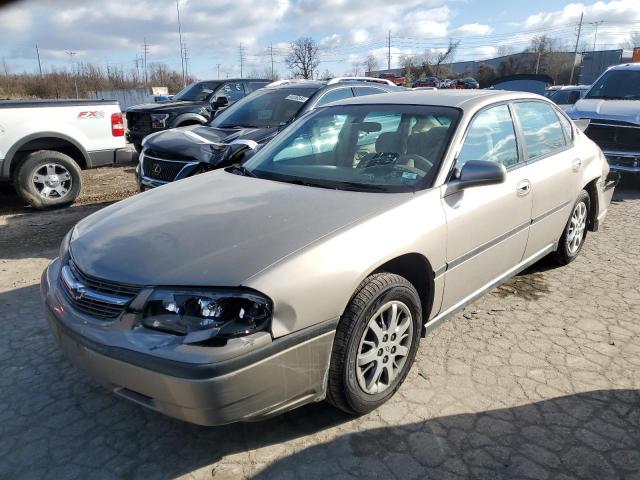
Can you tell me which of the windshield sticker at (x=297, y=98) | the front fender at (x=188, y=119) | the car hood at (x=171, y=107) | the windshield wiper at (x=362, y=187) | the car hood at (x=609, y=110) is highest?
the windshield sticker at (x=297, y=98)

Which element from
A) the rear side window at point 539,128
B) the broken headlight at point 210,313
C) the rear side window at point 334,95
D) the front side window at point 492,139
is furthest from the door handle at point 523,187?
the rear side window at point 334,95

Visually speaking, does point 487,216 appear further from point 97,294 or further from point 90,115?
point 90,115

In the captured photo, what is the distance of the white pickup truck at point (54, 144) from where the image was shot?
6.91 meters

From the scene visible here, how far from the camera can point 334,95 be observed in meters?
7.16

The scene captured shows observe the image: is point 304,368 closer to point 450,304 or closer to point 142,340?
point 142,340

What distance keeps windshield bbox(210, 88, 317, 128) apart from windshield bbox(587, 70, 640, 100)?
5554 millimetres

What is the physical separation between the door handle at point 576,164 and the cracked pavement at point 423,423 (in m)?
1.28

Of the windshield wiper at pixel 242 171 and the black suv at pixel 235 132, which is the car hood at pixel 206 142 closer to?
the black suv at pixel 235 132

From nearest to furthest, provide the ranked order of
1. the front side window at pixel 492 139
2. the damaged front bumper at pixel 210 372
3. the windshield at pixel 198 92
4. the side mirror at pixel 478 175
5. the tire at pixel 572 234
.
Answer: the damaged front bumper at pixel 210 372 < the side mirror at pixel 478 175 < the front side window at pixel 492 139 < the tire at pixel 572 234 < the windshield at pixel 198 92

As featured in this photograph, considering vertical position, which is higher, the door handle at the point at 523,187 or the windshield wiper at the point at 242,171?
the windshield wiper at the point at 242,171

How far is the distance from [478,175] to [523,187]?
32.3 inches

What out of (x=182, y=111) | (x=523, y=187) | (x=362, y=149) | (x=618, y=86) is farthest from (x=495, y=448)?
(x=182, y=111)

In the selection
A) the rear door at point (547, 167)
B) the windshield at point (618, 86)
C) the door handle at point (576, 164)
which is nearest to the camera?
the rear door at point (547, 167)

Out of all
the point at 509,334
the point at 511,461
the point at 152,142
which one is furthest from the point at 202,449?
the point at 152,142
